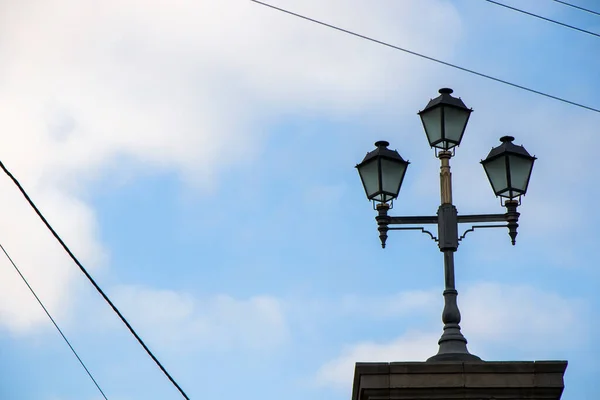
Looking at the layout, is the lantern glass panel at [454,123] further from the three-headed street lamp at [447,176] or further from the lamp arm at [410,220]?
the lamp arm at [410,220]

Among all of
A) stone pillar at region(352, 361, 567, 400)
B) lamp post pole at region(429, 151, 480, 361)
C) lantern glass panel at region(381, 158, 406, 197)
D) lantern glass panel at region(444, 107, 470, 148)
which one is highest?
lantern glass panel at region(444, 107, 470, 148)

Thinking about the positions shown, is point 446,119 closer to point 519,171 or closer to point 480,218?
point 519,171

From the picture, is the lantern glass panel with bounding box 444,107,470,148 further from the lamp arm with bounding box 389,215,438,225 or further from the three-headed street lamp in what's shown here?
the lamp arm with bounding box 389,215,438,225

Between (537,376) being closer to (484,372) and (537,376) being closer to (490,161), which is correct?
(484,372)

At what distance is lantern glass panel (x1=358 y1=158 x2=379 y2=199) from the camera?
11.6 m

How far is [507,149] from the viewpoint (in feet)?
37.4

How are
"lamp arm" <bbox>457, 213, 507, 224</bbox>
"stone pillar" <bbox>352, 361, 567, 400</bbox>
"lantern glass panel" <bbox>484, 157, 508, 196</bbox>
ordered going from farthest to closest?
1. "lamp arm" <bbox>457, 213, 507, 224</bbox>
2. "lantern glass panel" <bbox>484, 157, 508, 196</bbox>
3. "stone pillar" <bbox>352, 361, 567, 400</bbox>

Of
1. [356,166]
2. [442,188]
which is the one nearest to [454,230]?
[442,188]

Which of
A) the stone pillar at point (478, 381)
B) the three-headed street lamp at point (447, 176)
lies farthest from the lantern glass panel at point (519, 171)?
the stone pillar at point (478, 381)

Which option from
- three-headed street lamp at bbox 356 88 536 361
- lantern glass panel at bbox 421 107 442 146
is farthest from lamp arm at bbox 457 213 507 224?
lantern glass panel at bbox 421 107 442 146

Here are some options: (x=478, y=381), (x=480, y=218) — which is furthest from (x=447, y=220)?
(x=478, y=381)

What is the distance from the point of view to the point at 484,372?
1073 centimetres

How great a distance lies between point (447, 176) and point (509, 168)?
2.01ft

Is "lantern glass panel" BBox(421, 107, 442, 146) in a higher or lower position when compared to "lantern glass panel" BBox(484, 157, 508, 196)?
higher
